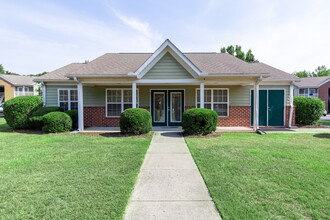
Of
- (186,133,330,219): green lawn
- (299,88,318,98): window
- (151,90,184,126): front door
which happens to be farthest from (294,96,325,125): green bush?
(299,88,318,98): window

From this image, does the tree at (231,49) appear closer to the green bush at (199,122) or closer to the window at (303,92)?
the window at (303,92)

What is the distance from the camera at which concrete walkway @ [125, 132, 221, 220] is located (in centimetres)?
335

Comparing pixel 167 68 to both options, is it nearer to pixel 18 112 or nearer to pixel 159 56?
pixel 159 56

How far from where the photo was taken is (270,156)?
6594 mm

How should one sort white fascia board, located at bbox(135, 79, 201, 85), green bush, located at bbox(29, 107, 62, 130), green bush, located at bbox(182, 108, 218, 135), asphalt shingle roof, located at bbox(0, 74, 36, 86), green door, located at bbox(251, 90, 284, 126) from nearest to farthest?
1. green bush, located at bbox(182, 108, 218, 135)
2. white fascia board, located at bbox(135, 79, 201, 85)
3. green bush, located at bbox(29, 107, 62, 130)
4. green door, located at bbox(251, 90, 284, 126)
5. asphalt shingle roof, located at bbox(0, 74, 36, 86)

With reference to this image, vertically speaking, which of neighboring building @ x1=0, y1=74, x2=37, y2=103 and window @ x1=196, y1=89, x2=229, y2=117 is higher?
neighboring building @ x1=0, y1=74, x2=37, y2=103

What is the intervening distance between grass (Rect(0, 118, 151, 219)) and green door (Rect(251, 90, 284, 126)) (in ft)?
30.6

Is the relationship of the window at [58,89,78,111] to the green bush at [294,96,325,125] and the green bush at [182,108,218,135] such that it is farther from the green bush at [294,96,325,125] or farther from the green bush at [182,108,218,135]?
the green bush at [294,96,325,125]

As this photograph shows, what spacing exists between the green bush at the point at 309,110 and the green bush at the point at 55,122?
588 inches

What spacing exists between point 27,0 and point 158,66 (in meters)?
6.91

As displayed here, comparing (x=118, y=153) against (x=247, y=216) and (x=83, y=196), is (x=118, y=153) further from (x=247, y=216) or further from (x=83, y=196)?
(x=247, y=216)

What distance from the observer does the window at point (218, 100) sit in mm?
13742

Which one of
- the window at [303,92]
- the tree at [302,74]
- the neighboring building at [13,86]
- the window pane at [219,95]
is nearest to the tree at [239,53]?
the window at [303,92]

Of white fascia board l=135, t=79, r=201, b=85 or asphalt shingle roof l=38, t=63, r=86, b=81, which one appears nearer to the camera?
white fascia board l=135, t=79, r=201, b=85
